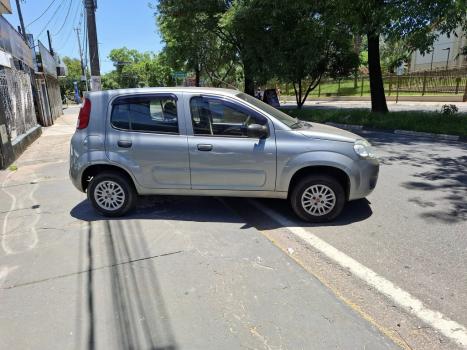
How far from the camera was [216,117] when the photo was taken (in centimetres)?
509

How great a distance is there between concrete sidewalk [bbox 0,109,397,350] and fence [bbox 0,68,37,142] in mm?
6684

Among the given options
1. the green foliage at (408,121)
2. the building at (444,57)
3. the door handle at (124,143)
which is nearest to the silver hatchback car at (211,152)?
the door handle at (124,143)

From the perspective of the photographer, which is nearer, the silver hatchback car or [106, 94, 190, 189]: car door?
the silver hatchback car

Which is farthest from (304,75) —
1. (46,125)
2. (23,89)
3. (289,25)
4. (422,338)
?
(422,338)

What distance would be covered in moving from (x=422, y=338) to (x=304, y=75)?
17.7 metres

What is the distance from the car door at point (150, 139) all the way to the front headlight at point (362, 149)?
2.15m

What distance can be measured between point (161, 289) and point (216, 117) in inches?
93.7

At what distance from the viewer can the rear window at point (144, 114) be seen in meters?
5.14

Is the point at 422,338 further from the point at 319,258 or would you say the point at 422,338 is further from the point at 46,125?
the point at 46,125

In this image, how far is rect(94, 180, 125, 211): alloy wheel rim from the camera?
534 centimetres

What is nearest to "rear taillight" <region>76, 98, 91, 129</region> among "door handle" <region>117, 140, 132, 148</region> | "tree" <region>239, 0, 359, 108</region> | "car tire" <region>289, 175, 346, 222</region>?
"door handle" <region>117, 140, 132, 148</region>

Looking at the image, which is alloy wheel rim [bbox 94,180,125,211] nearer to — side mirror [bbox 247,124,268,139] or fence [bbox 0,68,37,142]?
side mirror [bbox 247,124,268,139]

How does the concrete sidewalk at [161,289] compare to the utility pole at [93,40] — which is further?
the utility pole at [93,40]

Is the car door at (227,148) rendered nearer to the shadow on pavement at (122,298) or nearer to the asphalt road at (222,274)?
the asphalt road at (222,274)
